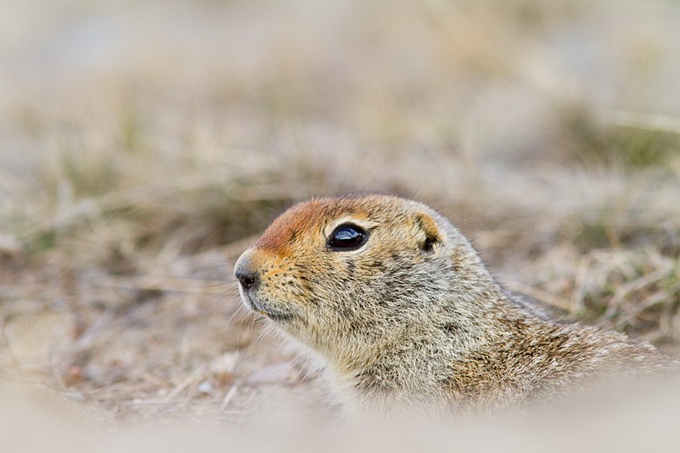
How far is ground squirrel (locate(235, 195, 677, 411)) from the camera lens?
3.32 m

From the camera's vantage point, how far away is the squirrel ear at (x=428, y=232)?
3.69 metres

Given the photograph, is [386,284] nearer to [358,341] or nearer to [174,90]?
[358,341]

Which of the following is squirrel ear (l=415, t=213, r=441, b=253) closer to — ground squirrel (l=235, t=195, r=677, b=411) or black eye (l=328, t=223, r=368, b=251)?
ground squirrel (l=235, t=195, r=677, b=411)

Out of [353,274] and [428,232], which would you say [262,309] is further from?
[428,232]

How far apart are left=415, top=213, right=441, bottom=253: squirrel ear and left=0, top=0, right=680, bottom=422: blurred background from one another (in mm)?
999

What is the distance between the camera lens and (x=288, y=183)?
19.2 feet

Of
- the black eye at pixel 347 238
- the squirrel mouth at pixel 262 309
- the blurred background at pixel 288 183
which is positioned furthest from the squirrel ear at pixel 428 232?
the blurred background at pixel 288 183

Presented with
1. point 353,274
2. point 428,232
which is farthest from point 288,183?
point 353,274

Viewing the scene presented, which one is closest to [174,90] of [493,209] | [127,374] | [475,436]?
[493,209]

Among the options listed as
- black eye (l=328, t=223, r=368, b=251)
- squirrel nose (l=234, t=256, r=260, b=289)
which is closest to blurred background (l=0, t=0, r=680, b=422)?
squirrel nose (l=234, t=256, r=260, b=289)

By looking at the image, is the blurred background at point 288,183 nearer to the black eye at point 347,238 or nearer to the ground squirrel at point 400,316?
the ground squirrel at point 400,316

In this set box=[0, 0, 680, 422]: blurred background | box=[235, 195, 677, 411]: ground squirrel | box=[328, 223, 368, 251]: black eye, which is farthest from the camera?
box=[0, 0, 680, 422]: blurred background

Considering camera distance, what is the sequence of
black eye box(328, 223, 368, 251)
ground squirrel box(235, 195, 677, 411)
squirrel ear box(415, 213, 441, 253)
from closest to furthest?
ground squirrel box(235, 195, 677, 411) → black eye box(328, 223, 368, 251) → squirrel ear box(415, 213, 441, 253)

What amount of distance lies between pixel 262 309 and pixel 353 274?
0.42 meters
